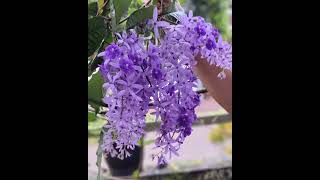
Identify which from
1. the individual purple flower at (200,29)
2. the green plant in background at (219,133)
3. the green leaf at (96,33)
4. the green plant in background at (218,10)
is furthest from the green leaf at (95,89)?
the green plant in background at (219,133)

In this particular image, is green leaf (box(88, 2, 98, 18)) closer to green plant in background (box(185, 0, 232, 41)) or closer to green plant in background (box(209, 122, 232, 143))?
green plant in background (box(185, 0, 232, 41))

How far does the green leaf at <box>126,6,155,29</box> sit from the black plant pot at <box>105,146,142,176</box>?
45 centimetres

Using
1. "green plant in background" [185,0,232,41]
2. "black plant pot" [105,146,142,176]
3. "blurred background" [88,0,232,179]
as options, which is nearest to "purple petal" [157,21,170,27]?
"black plant pot" [105,146,142,176]

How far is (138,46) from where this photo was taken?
58 centimetres

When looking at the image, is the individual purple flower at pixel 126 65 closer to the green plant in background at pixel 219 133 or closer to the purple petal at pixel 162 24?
the purple petal at pixel 162 24

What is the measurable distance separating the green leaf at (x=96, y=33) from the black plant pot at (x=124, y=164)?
44 centimetres

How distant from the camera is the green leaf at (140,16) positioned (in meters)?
0.63

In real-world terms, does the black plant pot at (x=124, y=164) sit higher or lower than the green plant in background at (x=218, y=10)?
lower

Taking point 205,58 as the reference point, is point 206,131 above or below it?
below
